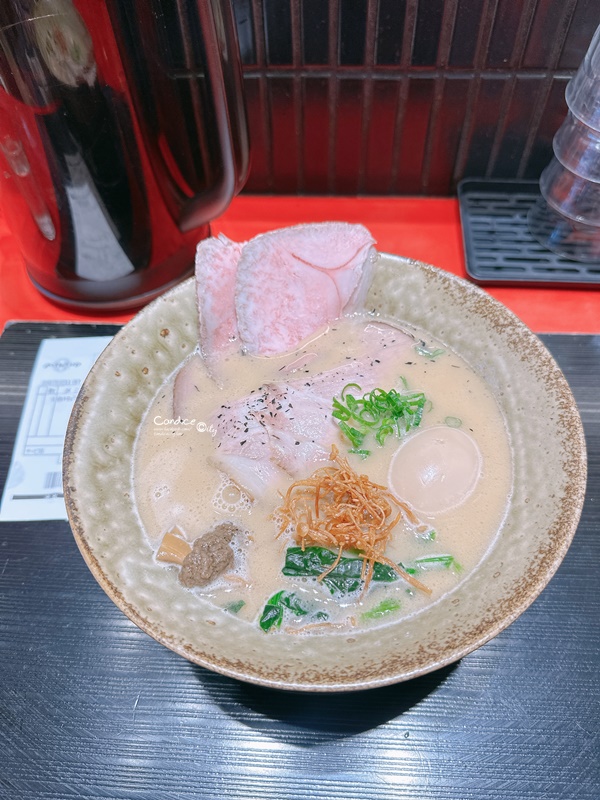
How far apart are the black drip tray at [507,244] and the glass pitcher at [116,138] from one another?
A: 84 cm

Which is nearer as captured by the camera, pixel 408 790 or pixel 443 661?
pixel 443 661

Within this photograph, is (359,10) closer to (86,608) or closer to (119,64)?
(119,64)

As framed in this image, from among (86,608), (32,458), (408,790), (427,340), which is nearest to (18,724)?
(86,608)

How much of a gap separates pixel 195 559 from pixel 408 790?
594mm

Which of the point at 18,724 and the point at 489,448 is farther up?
the point at 489,448

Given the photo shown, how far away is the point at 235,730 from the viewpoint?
114 centimetres

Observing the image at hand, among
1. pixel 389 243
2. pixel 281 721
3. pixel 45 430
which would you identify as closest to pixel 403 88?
pixel 389 243

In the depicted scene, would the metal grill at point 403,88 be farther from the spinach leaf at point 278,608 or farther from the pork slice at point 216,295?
the spinach leaf at point 278,608

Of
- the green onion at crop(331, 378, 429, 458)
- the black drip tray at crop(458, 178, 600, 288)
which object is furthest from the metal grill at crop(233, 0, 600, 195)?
the green onion at crop(331, 378, 429, 458)

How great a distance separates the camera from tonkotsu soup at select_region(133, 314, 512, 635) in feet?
3.59

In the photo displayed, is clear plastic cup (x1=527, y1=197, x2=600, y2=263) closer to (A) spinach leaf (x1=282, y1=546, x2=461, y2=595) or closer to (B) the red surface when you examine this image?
(B) the red surface

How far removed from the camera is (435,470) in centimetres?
124

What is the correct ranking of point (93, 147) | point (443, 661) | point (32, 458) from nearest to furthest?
point (443, 661) → point (93, 147) → point (32, 458)

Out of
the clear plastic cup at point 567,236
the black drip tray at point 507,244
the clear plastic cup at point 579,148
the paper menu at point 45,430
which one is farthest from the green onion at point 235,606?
the clear plastic cup at point 579,148
